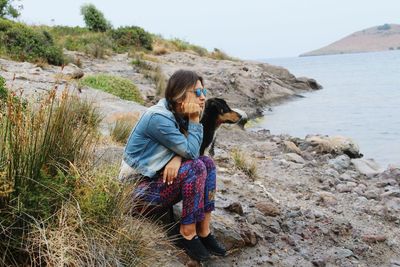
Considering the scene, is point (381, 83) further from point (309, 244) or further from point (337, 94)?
Result: point (309, 244)

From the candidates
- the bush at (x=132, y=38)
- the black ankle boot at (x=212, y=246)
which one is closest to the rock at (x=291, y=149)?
the black ankle boot at (x=212, y=246)

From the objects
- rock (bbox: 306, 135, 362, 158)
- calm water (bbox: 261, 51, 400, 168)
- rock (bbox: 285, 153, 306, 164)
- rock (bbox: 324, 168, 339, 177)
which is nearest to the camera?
rock (bbox: 324, 168, 339, 177)

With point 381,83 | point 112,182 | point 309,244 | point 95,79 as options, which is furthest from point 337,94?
point 112,182

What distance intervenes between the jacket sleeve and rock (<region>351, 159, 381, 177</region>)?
21.5 feet

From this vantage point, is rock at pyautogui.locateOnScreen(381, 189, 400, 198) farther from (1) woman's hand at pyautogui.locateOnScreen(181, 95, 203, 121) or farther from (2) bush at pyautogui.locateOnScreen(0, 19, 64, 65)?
(2) bush at pyautogui.locateOnScreen(0, 19, 64, 65)

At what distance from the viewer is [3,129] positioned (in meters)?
3.00

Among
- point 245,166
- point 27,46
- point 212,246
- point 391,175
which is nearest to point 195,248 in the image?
point 212,246

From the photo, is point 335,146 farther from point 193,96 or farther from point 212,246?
point 193,96

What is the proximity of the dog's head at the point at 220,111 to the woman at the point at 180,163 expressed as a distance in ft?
3.70

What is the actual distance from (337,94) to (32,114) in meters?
25.7

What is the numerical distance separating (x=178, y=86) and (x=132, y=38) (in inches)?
881

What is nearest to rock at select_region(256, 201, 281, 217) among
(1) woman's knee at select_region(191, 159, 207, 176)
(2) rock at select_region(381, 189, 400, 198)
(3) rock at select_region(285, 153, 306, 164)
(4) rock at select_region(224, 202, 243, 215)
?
(4) rock at select_region(224, 202, 243, 215)

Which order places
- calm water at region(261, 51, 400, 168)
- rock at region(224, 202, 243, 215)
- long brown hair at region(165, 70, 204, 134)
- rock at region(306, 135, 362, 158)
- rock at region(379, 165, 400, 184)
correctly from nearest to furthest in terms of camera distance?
long brown hair at region(165, 70, 204, 134) < rock at region(224, 202, 243, 215) < rock at region(379, 165, 400, 184) < rock at region(306, 135, 362, 158) < calm water at region(261, 51, 400, 168)

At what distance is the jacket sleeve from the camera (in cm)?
356
